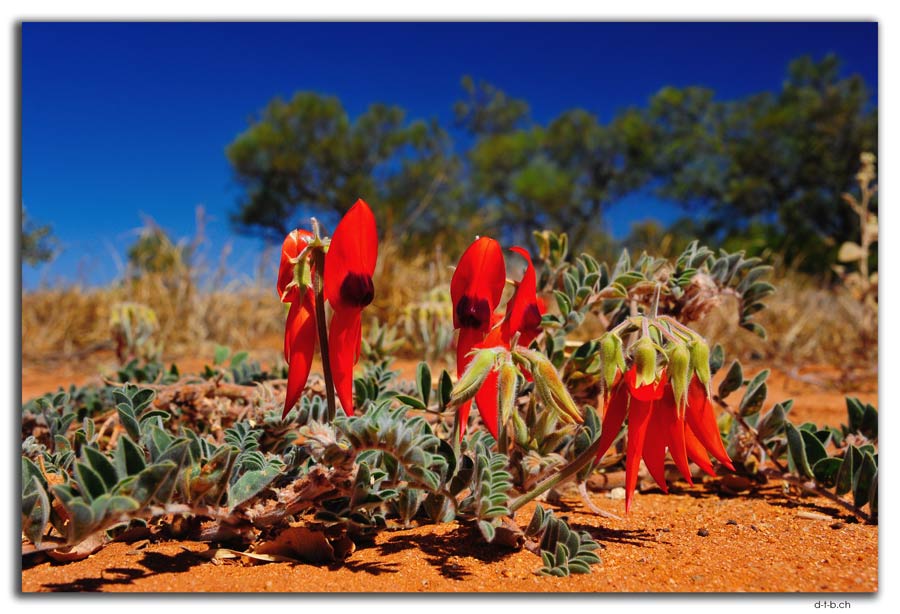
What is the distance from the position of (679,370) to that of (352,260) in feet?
1.42

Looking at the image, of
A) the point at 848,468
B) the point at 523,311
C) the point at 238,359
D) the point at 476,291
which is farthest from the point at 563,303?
the point at 238,359

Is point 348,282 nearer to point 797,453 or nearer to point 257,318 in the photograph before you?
point 797,453

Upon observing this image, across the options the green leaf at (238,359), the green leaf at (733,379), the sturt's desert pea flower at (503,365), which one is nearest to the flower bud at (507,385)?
the sturt's desert pea flower at (503,365)

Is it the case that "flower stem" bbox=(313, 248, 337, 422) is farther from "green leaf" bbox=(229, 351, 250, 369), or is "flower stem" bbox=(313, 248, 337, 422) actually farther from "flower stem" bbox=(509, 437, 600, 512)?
"green leaf" bbox=(229, 351, 250, 369)

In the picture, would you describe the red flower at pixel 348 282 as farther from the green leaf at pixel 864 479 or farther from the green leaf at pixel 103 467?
the green leaf at pixel 864 479

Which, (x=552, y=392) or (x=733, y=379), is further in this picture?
(x=733, y=379)

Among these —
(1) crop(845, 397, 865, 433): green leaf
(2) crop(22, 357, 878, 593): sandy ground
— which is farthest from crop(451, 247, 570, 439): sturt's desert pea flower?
(1) crop(845, 397, 865, 433): green leaf

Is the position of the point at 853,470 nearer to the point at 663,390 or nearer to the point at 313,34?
the point at 663,390

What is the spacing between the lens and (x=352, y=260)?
102cm

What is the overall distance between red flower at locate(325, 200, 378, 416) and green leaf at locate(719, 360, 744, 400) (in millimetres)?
804

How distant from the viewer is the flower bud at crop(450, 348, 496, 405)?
2.95 feet

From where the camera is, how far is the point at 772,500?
155cm

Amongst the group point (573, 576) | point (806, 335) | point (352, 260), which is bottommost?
point (573, 576)
